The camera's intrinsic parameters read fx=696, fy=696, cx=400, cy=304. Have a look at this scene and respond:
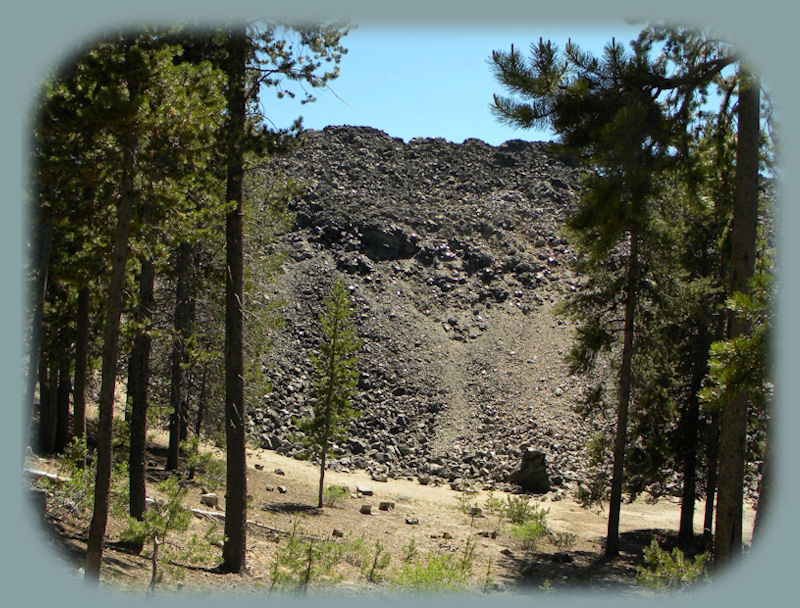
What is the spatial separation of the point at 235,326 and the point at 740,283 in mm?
7472

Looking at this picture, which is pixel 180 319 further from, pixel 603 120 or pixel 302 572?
pixel 603 120

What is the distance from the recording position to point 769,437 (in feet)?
36.2

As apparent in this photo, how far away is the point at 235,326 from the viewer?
448 inches

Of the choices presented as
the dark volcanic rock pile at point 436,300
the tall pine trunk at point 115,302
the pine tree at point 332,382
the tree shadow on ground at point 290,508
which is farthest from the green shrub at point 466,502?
the tall pine trunk at point 115,302

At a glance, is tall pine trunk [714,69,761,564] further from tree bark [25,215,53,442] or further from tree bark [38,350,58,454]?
tree bark [38,350,58,454]

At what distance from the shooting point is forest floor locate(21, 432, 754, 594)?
995 centimetres

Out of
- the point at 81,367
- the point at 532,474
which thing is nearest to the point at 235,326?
the point at 81,367

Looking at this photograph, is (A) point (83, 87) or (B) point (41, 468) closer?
(A) point (83, 87)

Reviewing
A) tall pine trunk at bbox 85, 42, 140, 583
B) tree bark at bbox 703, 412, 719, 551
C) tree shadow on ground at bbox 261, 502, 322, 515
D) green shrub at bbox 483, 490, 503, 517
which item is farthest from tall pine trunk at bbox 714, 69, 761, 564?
green shrub at bbox 483, 490, 503, 517

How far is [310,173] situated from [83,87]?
56870 millimetres

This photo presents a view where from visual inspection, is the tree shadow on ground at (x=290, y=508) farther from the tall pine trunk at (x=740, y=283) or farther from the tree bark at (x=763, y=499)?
the tall pine trunk at (x=740, y=283)

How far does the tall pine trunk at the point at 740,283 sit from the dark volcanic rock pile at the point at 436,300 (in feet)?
69.4

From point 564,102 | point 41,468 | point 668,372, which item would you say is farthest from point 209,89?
point 668,372

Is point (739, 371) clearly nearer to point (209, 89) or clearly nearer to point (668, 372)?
point (209, 89)
